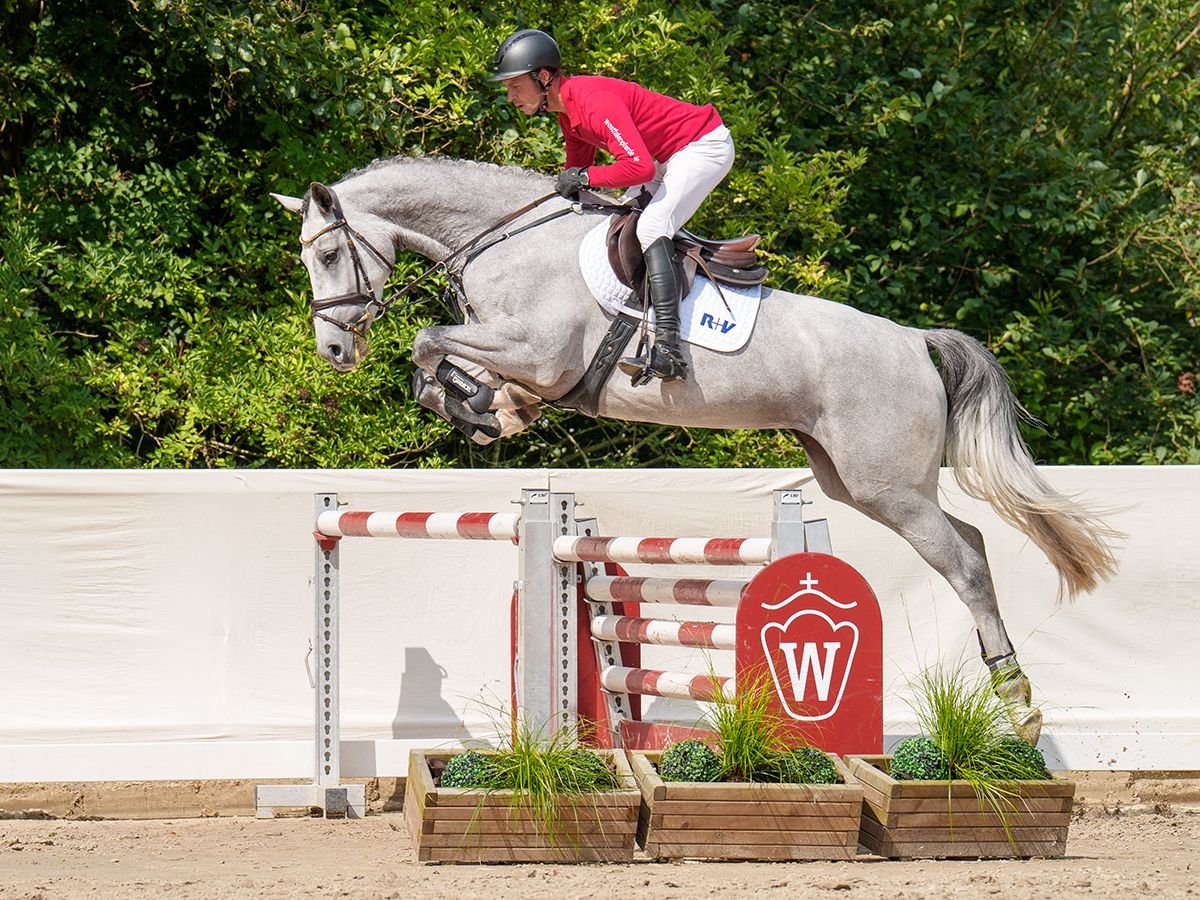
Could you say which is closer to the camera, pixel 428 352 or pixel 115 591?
pixel 428 352

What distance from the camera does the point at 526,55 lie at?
4355 millimetres

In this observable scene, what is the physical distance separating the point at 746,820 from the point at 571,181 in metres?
1.98

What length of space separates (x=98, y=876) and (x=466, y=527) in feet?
4.31

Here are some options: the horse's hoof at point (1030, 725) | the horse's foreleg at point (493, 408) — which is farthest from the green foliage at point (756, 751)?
the horse's foreleg at point (493, 408)

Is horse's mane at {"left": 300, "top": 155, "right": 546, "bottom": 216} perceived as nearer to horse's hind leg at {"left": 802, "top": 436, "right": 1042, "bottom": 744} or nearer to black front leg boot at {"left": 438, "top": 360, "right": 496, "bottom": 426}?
black front leg boot at {"left": 438, "top": 360, "right": 496, "bottom": 426}

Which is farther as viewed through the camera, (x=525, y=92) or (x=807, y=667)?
(x=525, y=92)

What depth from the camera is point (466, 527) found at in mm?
4223

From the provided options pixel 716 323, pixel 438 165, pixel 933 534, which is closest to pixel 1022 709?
pixel 933 534

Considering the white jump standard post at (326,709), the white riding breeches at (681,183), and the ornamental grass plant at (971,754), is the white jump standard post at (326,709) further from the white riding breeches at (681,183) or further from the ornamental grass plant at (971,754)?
the ornamental grass plant at (971,754)

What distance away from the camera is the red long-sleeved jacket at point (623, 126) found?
169 inches

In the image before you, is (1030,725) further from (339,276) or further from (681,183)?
(339,276)

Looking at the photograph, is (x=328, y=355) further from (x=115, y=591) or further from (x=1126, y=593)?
(x=1126, y=593)

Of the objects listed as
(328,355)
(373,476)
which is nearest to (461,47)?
(373,476)

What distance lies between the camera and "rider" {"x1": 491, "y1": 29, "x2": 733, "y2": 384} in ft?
14.1
